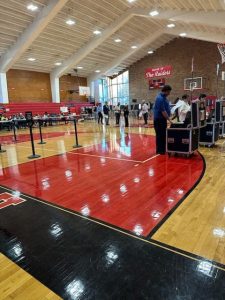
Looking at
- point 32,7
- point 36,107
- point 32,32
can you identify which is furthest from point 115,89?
point 32,7

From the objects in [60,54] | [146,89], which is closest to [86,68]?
[60,54]

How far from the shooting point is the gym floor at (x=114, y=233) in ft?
5.14

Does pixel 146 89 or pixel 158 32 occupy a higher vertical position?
pixel 158 32

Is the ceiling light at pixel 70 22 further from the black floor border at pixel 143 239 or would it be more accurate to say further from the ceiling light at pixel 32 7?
the black floor border at pixel 143 239

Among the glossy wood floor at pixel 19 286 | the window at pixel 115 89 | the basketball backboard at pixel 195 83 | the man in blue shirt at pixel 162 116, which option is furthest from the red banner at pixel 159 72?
the glossy wood floor at pixel 19 286

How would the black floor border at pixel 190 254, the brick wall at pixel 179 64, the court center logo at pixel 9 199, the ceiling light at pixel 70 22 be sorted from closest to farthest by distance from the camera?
1. the black floor border at pixel 190 254
2. the court center logo at pixel 9 199
3. the ceiling light at pixel 70 22
4. the brick wall at pixel 179 64

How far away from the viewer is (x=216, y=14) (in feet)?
33.6

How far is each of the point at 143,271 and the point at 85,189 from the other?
183 centimetres

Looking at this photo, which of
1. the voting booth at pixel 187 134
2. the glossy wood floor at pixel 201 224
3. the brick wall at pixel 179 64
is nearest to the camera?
the glossy wood floor at pixel 201 224

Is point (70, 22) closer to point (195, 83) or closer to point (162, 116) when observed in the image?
point (162, 116)

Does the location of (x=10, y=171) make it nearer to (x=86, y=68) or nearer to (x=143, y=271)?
(x=143, y=271)

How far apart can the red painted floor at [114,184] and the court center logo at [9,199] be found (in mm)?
202

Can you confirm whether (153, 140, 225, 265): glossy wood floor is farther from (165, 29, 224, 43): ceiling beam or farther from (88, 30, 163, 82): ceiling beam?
(88, 30, 163, 82): ceiling beam

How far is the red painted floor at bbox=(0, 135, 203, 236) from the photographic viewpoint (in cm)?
260
